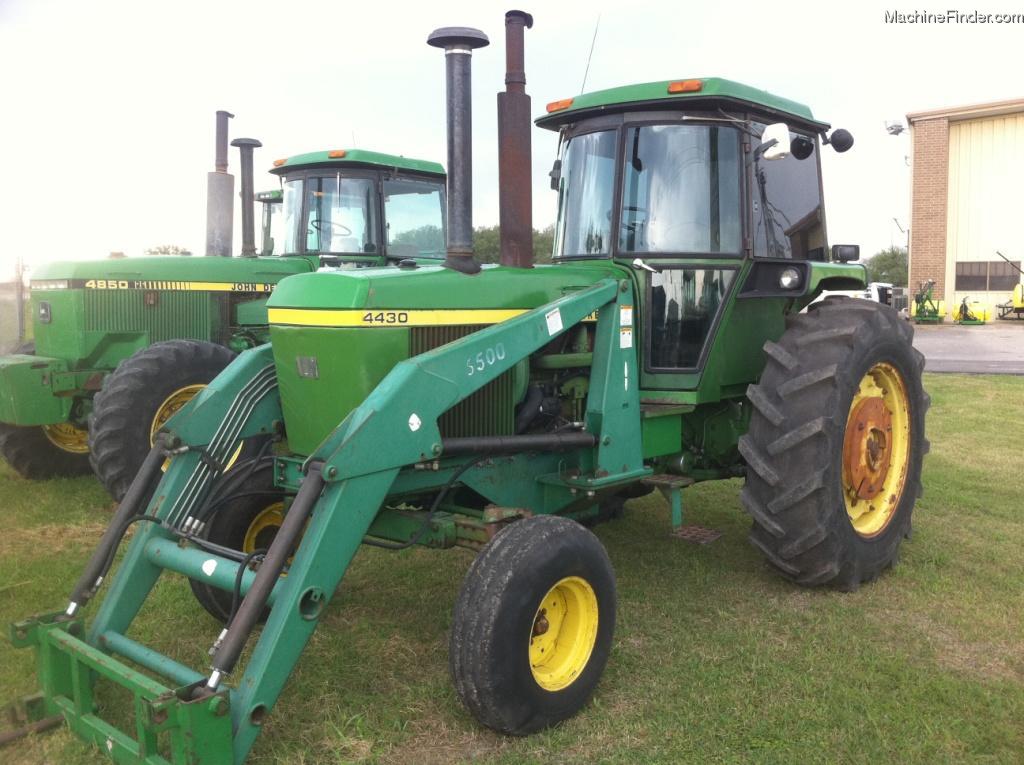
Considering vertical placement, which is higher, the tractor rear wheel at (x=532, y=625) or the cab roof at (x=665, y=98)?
the cab roof at (x=665, y=98)

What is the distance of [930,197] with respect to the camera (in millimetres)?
26016

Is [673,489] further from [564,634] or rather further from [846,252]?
[846,252]

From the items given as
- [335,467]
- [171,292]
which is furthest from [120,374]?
[335,467]

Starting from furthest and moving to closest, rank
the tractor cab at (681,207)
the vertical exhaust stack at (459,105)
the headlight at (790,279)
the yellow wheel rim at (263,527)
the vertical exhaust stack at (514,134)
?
the headlight at (790,279) → the tractor cab at (681,207) → the yellow wheel rim at (263,527) → the vertical exhaust stack at (514,134) → the vertical exhaust stack at (459,105)

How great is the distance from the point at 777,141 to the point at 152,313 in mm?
4904

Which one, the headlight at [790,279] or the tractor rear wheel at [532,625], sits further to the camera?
the headlight at [790,279]

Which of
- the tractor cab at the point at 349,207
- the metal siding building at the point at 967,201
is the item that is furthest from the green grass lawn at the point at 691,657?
the metal siding building at the point at 967,201

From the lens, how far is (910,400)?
5.16 metres

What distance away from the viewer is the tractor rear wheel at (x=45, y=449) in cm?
710

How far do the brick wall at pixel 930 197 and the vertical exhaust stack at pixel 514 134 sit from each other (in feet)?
81.4

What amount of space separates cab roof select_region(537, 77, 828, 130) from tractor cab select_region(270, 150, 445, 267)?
3.65 meters

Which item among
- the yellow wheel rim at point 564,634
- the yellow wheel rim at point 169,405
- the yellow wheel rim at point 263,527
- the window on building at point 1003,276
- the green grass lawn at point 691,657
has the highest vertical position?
the window on building at point 1003,276

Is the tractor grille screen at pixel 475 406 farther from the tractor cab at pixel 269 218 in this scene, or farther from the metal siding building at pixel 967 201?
the metal siding building at pixel 967 201

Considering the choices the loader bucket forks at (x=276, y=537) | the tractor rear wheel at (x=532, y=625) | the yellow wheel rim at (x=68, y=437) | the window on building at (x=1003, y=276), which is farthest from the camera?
the window on building at (x=1003, y=276)
